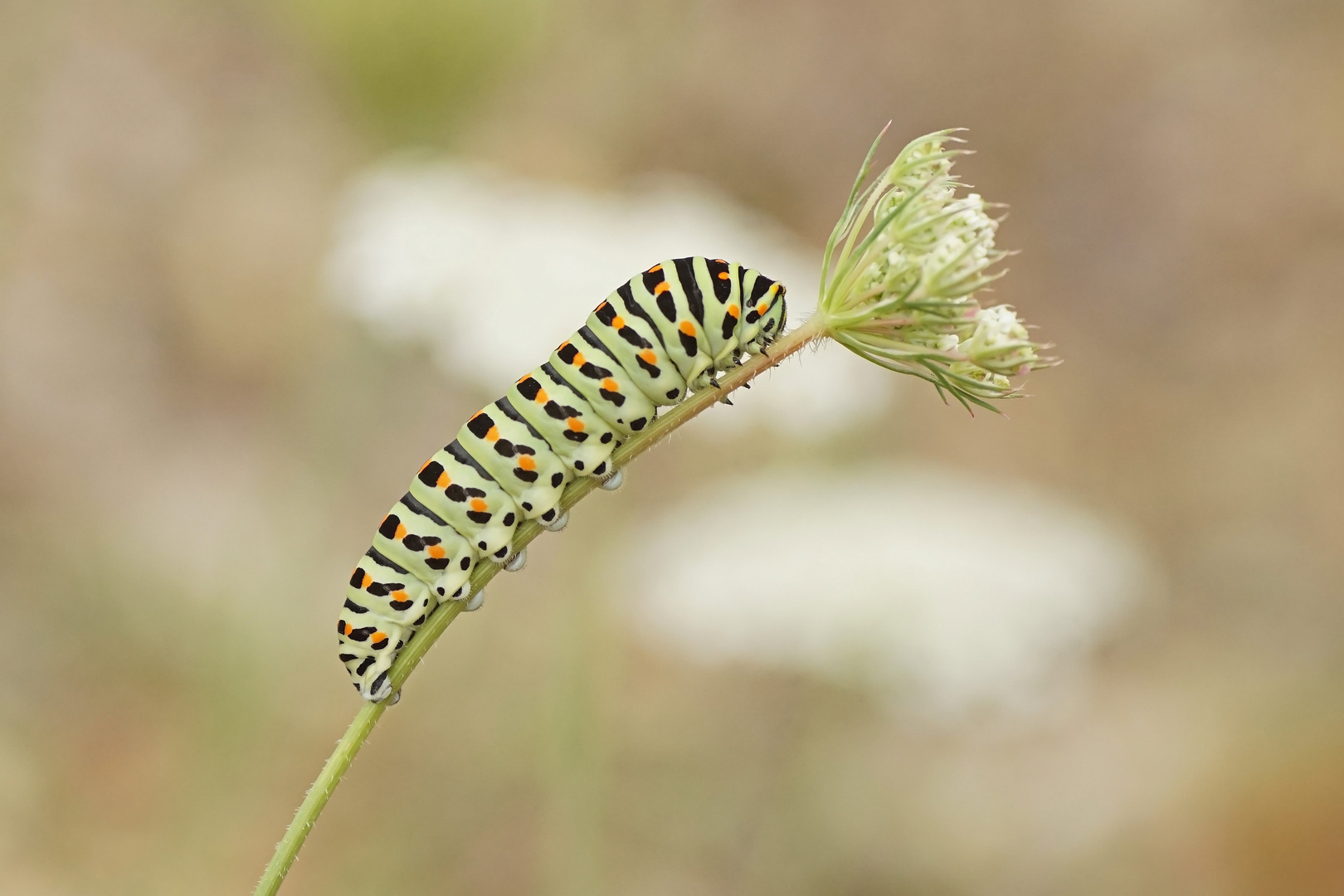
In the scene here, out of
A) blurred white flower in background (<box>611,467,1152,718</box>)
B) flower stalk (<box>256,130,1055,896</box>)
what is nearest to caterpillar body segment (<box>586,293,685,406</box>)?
flower stalk (<box>256,130,1055,896</box>)

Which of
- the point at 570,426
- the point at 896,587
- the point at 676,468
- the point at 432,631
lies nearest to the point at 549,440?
the point at 570,426

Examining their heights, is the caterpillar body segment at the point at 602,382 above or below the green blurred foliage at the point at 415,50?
below

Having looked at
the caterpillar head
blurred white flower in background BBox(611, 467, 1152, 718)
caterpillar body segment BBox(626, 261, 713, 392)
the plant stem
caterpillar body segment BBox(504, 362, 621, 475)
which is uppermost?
blurred white flower in background BBox(611, 467, 1152, 718)

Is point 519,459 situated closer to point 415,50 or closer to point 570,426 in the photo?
point 570,426

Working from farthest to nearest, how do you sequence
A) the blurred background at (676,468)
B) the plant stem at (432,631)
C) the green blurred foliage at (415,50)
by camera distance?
1. the green blurred foliage at (415,50)
2. the blurred background at (676,468)
3. the plant stem at (432,631)

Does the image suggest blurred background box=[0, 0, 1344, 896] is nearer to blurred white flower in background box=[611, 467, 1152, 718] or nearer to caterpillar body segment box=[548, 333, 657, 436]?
blurred white flower in background box=[611, 467, 1152, 718]

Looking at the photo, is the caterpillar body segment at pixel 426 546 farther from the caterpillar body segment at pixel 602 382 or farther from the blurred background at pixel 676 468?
the blurred background at pixel 676 468

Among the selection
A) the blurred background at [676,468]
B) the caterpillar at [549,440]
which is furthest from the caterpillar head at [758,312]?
the blurred background at [676,468]
